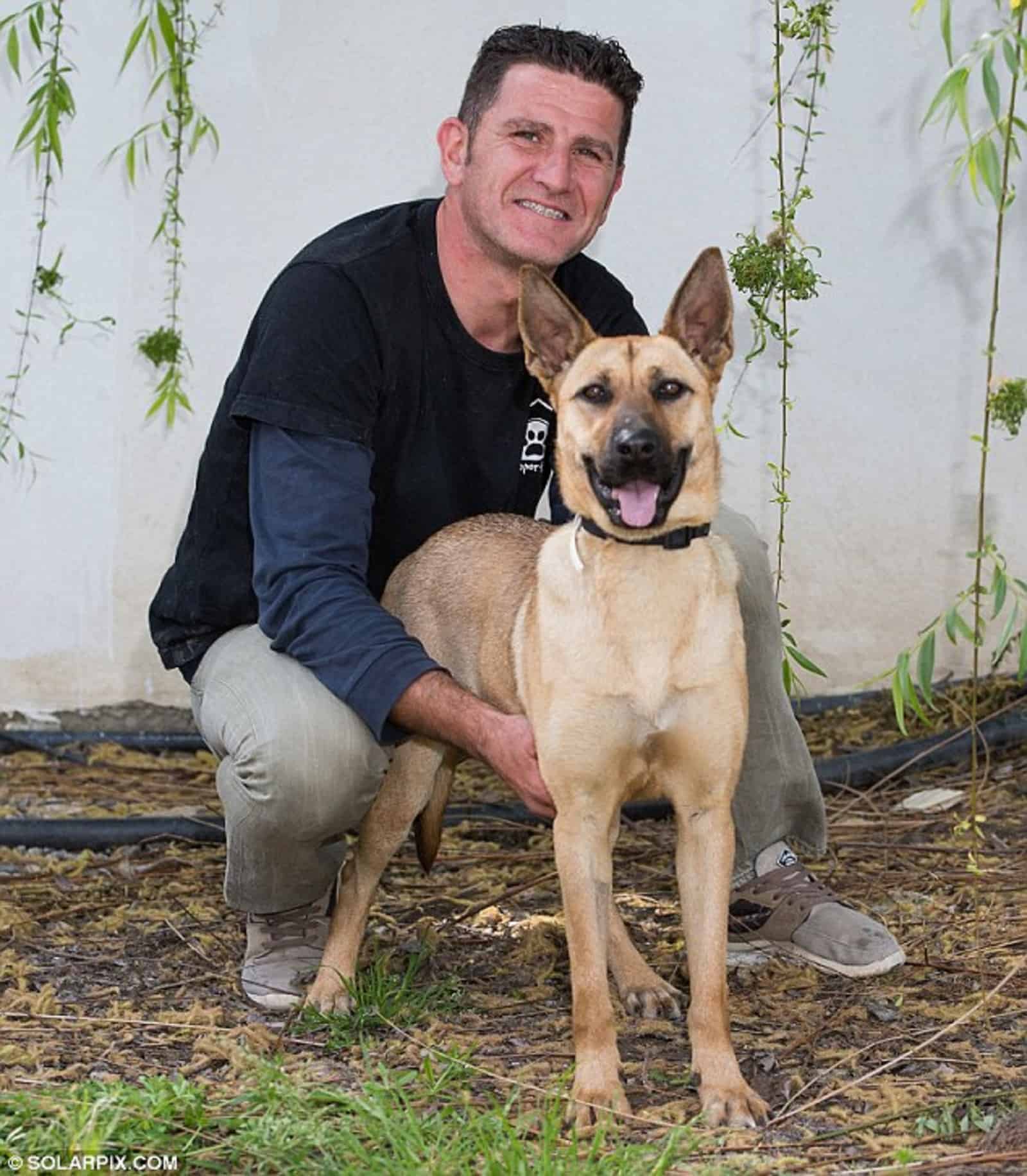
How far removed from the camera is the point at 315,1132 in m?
2.66

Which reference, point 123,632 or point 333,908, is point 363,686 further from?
point 123,632

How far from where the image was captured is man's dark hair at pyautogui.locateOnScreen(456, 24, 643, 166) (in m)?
3.62

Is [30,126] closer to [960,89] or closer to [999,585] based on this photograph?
[960,89]

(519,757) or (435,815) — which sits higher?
(519,757)

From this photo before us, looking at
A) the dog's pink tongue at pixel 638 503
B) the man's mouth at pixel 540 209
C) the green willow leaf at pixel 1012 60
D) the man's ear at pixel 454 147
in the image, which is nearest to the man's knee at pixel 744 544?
the dog's pink tongue at pixel 638 503

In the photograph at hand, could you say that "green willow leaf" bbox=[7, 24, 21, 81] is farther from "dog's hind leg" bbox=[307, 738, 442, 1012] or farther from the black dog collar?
the black dog collar

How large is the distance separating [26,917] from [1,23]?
2484mm

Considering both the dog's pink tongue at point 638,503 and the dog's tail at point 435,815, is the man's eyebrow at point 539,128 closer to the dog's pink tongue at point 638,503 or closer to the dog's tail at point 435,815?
the dog's pink tongue at point 638,503

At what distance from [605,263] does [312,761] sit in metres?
2.41

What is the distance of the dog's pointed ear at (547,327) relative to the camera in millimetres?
3227

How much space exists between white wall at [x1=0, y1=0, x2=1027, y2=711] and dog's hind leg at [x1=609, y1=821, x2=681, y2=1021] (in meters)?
2.11

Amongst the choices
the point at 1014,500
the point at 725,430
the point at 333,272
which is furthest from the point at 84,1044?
the point at 1014,500

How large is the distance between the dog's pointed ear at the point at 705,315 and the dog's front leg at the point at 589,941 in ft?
2.83

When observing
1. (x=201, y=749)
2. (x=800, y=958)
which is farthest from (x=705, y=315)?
(x=201, y=749)
